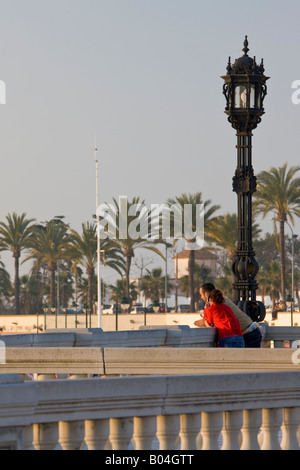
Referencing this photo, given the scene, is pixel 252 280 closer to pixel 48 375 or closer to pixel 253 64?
pixel 253 64

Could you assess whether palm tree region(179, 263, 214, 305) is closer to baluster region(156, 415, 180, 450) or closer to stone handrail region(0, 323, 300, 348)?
stone handrail region(0, 323, 300, 348)

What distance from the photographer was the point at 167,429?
249 inches

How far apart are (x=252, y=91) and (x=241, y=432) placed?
11.2m

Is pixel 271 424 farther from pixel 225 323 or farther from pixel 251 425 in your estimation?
pixel 225 323

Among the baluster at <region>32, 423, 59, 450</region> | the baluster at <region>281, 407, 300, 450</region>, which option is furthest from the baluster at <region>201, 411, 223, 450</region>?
the baluster at <region>32, 423, 59, 450</region>

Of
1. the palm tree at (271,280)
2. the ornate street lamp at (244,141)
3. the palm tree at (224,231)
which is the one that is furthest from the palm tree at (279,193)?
the ornate street lamp at (244,141)

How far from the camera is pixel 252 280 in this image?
643 inches

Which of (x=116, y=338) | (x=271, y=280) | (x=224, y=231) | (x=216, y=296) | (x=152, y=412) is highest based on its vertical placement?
(x=224, y=231)

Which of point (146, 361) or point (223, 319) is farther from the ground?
point (223, 319)

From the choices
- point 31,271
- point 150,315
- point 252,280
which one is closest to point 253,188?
point 252,280

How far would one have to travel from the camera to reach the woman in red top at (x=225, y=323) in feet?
41.9

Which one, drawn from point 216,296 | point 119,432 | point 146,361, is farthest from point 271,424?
point 216,296

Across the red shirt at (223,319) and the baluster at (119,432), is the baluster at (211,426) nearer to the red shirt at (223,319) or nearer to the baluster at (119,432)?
the baluster at (119,432)

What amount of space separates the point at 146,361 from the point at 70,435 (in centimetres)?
365
